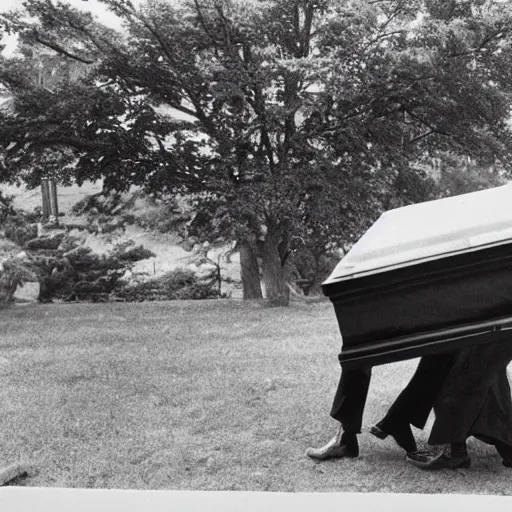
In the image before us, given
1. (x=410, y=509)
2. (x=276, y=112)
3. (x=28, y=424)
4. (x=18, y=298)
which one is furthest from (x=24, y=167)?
(x=410, y=509)

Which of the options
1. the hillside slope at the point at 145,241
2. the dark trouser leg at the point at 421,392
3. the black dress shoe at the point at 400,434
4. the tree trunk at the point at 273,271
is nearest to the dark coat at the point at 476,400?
the dark trouser leg at the point at 421,392

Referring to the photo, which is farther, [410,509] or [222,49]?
[222,49]

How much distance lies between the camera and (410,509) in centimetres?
262

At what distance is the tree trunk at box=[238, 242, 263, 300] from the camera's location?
7098 millimetres

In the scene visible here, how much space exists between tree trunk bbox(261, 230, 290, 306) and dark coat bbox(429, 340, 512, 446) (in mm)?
4156

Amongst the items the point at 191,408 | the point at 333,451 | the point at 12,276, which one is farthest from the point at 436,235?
the point at 12,276

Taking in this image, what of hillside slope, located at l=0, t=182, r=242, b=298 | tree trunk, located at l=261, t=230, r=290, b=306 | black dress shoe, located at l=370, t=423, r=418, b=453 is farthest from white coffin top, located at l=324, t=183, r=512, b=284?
hillside slope, located at l=0, t=182, r=242, b=298

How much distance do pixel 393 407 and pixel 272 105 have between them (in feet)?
13.7

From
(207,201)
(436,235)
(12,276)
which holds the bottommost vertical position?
(12,276)

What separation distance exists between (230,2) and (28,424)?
4455mm

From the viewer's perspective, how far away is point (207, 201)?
23.1 feet

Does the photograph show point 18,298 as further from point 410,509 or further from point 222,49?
point 410,509

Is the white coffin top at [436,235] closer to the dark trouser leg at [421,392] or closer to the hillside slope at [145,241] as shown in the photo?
the dark trouser leg at [421,392]

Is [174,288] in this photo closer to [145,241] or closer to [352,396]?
[145,241]
